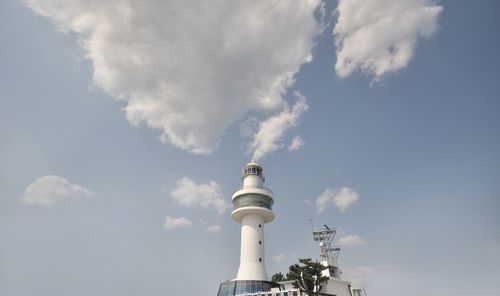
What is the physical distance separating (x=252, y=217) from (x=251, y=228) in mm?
2352

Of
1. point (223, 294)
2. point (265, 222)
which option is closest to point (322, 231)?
point (265, 222)

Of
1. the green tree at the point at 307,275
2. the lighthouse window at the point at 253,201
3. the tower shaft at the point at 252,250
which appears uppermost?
the lighthouse window at the point at 253,201

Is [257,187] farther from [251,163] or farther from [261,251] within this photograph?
[261,251]

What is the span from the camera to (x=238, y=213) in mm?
73750

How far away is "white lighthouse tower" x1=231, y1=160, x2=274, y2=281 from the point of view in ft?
223

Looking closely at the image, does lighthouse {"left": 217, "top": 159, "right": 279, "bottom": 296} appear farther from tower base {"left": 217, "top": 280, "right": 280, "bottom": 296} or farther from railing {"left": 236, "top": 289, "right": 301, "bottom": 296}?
railing {"left": 236, "top": 289, "right": 301, "bottom": 296}

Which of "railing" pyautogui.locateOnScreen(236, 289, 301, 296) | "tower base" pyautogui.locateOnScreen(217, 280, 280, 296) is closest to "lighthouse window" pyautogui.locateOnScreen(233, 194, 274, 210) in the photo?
"tower base" pyautogui.locateOnScreen(217, 280, 280, 296)

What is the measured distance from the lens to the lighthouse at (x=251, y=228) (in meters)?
65.4

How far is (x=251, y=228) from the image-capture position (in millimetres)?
72000

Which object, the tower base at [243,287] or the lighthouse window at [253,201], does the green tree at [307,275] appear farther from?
the lighthouse window at [253,201]

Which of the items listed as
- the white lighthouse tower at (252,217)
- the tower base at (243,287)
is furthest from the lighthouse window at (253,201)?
the tower base at (243,287)

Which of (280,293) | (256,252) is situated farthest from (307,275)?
(256,252)

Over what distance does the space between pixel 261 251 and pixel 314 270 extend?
1963 centimetres

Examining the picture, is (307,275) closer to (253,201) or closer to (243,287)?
(243,287)
